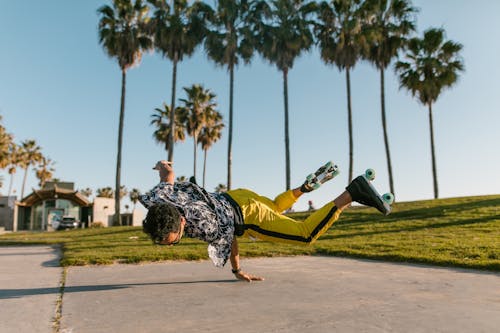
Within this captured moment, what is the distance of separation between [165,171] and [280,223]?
1.35 meters

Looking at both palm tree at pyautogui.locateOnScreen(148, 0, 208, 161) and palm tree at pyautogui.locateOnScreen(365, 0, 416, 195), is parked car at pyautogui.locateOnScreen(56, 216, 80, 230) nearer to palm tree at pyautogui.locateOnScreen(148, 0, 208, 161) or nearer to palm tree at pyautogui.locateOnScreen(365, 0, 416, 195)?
palm tree at pyautogui.locateOnScreen(148, 0, 208, 161)

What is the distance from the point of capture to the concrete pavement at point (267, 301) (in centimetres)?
269

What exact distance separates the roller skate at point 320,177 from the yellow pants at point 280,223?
0.51 metres

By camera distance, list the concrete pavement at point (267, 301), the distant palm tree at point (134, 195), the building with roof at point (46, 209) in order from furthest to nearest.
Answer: the distant palm tree at point (134, 195) < the building with roof at point (46, 209) < the concrete pavement at point (267, 301)

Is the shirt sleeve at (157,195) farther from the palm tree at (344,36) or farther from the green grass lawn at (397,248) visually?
the palm tree at (344,36)

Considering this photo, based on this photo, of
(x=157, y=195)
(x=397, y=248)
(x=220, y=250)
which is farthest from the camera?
(x=397, y=248)

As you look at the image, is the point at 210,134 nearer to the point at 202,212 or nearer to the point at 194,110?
the point at 194,110

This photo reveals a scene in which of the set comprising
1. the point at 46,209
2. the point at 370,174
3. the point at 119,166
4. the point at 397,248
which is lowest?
the point at 397,248

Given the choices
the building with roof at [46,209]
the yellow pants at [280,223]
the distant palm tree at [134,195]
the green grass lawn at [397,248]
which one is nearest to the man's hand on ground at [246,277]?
the yellow pants at [280,223]

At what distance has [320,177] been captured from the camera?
4.90 metres

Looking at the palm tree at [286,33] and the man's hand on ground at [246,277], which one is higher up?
the palm tree at [286,33]

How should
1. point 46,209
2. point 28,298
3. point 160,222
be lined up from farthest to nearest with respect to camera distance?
1. point 46,209
2. point 28,298
3. point 160,222

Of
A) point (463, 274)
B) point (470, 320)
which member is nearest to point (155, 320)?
point (470, 320)

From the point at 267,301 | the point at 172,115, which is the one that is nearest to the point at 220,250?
the point at 267,301
